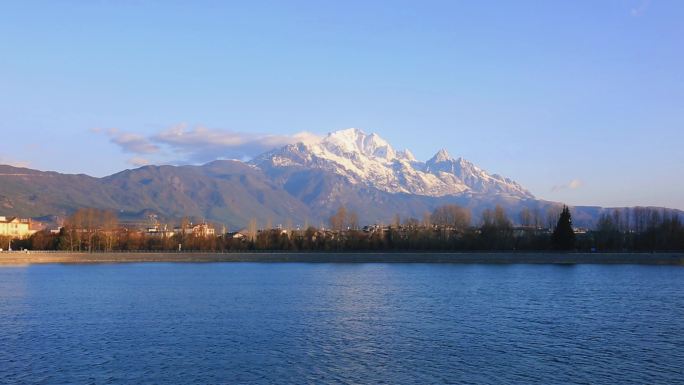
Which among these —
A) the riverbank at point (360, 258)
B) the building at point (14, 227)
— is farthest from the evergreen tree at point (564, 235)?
the building at point (14, 227)

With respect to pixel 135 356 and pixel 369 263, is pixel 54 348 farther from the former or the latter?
pixel 369 263

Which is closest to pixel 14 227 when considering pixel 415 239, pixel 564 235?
pixel 415 239

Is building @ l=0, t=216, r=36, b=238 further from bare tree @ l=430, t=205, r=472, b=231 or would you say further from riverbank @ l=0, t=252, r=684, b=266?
bare tree @ l=430, t=205, r=472, b=231

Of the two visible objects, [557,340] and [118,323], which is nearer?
[557,340]

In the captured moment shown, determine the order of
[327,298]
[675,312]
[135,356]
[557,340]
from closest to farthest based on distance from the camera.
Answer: [135,356], [557,340], [675,312], [327,298]

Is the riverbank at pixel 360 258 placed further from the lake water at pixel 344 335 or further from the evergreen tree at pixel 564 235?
the lake water at pixel 344 335

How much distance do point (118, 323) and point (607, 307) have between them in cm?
3178

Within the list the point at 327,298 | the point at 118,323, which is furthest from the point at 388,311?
the point at 118,323

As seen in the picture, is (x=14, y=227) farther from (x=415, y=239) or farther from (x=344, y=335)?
(x=344, y=335)

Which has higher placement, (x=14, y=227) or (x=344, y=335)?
(x=14, y=227)

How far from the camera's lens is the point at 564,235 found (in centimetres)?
11450

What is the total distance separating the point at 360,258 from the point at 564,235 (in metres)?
35.2

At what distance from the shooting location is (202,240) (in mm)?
143750

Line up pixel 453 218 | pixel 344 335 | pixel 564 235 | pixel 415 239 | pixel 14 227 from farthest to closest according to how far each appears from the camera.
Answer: pixel 14 227, pixel 453 218, pixel 415 239, pixel 564 235, pixel 344 335
